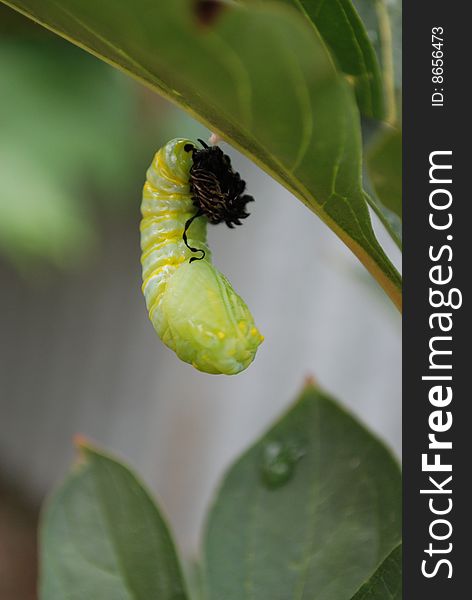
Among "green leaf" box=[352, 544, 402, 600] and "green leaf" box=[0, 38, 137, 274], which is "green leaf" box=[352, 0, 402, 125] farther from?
"green leaf" box=[0, 38, 137, 274]

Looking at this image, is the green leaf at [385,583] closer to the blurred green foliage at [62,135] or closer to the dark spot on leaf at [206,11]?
the dark spot on leaf at [206,11]

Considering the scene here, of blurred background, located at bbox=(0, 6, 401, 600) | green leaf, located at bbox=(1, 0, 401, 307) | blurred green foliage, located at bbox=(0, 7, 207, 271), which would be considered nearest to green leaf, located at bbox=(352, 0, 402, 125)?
green leaf, located at bbox=(1, 0, 401, 307)

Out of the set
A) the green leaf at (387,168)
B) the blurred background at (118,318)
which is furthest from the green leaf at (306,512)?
the blurred background at (118,318)

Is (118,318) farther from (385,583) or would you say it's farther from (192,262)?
(385,583)

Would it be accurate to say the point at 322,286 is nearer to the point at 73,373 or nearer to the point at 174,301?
the point at 73,373

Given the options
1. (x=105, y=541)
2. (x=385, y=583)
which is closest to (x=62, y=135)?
(x=105, y=541)
